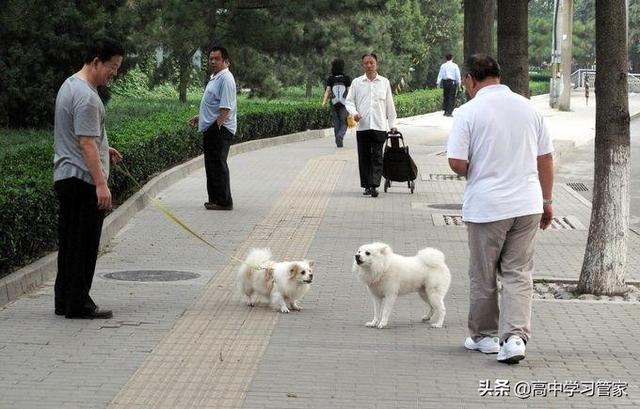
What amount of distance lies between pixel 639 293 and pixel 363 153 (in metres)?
6.95

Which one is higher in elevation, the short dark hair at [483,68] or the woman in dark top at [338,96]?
the short dark hair at [483,68]

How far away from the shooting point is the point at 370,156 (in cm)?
1670

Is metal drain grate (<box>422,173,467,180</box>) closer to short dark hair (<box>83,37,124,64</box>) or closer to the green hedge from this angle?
the green hedge

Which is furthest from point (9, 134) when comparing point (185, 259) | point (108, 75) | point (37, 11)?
point (108, 75)

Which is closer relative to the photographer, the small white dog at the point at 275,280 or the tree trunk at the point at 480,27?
the small white dog at the point at 275,280

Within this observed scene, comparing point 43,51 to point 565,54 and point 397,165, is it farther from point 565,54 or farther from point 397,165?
point 565,54

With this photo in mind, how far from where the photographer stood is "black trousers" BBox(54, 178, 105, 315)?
8672 mm

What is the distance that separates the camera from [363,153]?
54.7ft

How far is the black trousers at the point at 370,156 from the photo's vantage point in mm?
16688

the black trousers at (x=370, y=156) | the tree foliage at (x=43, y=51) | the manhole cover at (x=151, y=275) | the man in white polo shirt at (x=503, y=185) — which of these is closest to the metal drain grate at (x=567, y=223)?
the black trousers at (x=370, y=156)

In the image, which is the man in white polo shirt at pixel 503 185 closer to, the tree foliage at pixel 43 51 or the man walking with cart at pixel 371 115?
the man walking with cart at pixel 371 115

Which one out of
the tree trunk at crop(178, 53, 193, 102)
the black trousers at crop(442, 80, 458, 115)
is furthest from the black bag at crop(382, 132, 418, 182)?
the black trousers at crop(442, 80, 458, 115)

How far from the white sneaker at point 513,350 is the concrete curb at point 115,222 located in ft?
12.0

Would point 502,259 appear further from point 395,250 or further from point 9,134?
point 9,134
